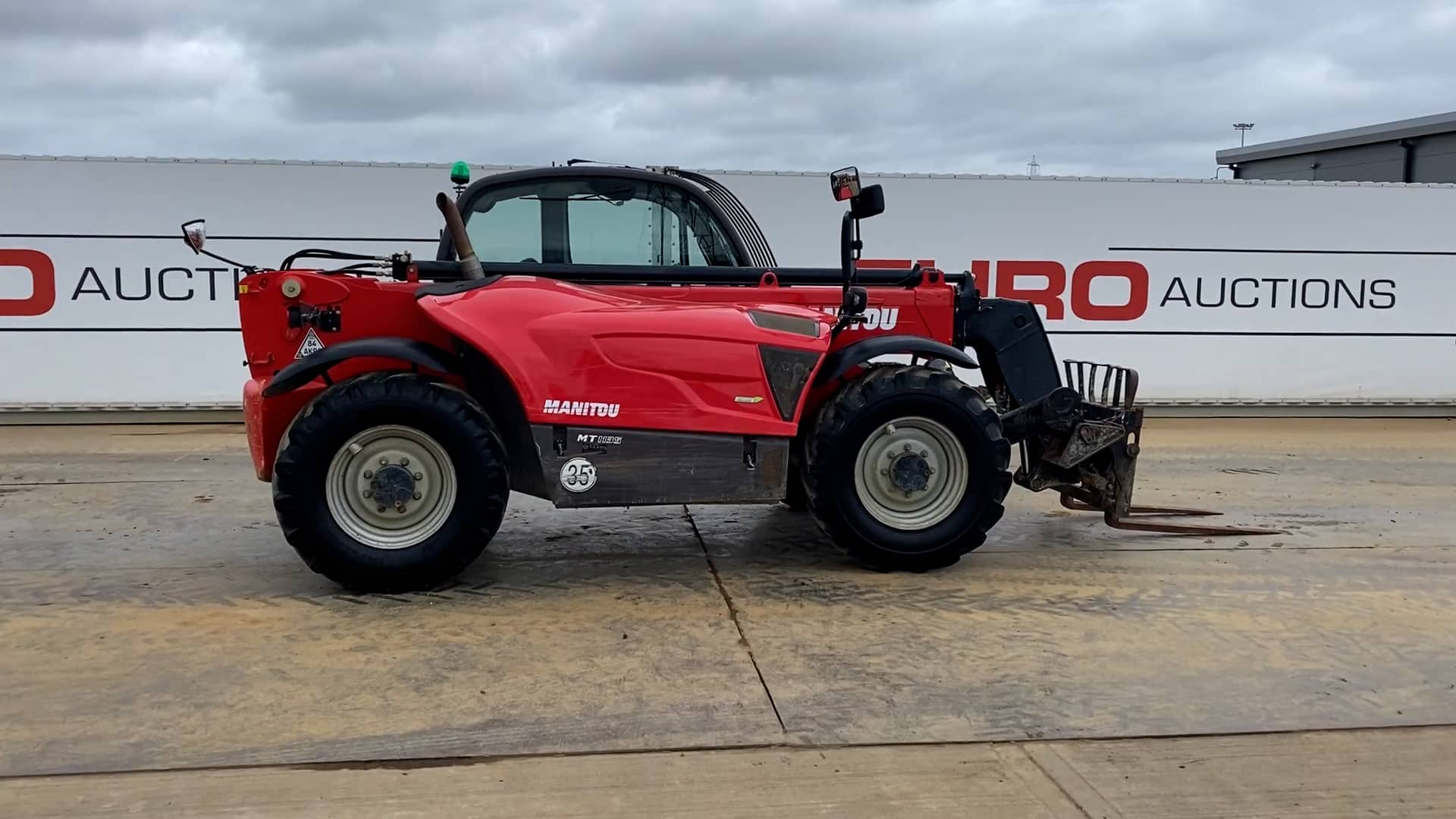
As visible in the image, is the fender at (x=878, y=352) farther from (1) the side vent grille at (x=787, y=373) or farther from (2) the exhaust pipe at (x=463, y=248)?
(2) the exhaust pipe at (x=463, y=248)

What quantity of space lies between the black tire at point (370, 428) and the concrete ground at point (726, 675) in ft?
0.58

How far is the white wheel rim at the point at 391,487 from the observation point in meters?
5.02

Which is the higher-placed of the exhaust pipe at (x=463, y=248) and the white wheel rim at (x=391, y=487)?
the exhaust pipe at (x=463, y=248)

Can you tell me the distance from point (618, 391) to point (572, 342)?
310 mm

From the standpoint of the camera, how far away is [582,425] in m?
5.04

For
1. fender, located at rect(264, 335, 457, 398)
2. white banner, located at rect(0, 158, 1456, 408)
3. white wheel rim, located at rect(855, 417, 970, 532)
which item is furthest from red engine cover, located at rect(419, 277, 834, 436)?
white banner, located at rect(0, 158, 1456, 408)

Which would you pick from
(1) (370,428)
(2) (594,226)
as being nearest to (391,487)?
(1) (370,428)

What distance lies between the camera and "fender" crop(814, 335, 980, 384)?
17.8 feet

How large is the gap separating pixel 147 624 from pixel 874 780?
325cm

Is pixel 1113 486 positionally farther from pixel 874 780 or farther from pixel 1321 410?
pixel 1321 410

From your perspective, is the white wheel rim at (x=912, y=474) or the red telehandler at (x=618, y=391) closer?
the red telehandler at (x=618, y=391)

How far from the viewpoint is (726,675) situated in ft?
13.6

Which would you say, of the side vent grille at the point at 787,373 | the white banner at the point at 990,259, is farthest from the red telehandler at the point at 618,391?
the white banner at the point at 990,259

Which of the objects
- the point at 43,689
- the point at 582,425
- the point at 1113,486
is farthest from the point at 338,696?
the point at 1113,486
